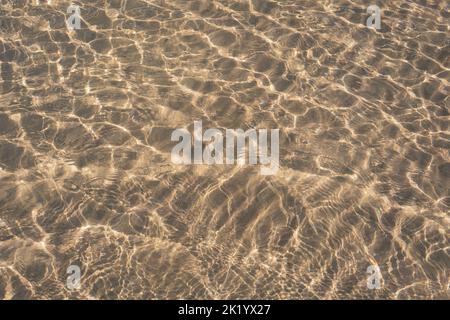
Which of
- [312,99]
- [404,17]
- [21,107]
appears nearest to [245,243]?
[312,99]

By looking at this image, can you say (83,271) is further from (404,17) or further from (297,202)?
(404,17)

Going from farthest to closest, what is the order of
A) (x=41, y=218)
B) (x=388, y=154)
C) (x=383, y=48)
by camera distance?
(x=383, y=48), (x=388, y=154), (x=41, y=218)

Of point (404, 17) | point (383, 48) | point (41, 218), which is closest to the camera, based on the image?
point (41, 218)

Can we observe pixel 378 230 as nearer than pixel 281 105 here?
Yes

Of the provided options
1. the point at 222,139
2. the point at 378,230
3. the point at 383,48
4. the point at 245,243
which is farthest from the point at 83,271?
the point at 383,48
